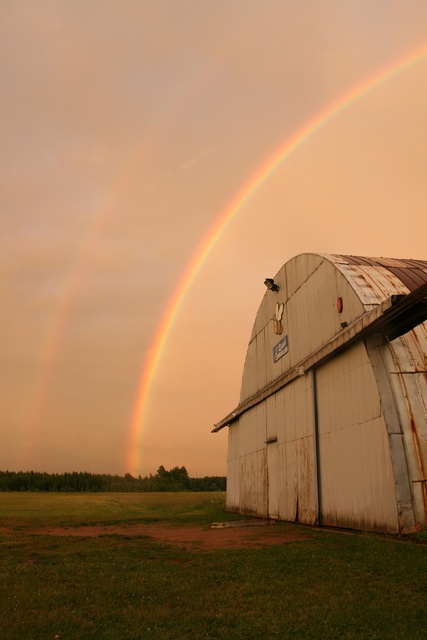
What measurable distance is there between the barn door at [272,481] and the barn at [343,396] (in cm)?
5

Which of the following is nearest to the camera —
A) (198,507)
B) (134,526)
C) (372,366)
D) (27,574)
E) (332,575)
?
(332,575)

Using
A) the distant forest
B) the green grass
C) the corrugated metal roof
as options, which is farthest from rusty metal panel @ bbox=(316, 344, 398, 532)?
the distant forest

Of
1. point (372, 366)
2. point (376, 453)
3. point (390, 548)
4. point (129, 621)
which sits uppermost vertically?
point (372, 366)

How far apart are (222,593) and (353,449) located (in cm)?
866

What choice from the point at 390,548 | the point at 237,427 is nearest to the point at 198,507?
the point at 237,427

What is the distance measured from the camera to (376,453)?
47.8ft

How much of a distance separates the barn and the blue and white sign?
0.30 feet

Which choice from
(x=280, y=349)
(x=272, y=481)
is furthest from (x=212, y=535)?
(x=280, y=349)

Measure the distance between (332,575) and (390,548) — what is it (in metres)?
2.45

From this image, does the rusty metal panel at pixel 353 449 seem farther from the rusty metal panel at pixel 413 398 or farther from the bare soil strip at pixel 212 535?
the bare soil strip at pixel 212 535

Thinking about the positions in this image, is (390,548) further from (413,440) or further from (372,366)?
(372,366)

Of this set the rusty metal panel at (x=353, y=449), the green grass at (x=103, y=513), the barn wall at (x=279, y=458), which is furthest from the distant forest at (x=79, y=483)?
the rusty metal panel at (x=353, y=449)

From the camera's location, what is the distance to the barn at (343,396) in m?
13.9

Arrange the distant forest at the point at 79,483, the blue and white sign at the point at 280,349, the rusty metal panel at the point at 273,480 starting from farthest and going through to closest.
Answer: the distant forest at the point at 79,483 → the blue and white sign at the point at 280,349 → the rusty metal panel at the point at 273,480
